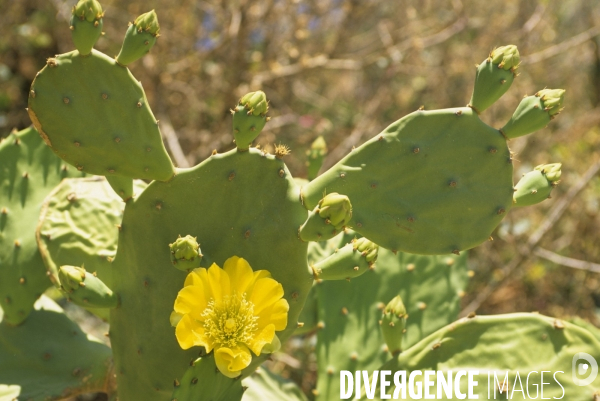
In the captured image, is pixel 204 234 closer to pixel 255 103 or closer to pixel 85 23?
pixel 255 103

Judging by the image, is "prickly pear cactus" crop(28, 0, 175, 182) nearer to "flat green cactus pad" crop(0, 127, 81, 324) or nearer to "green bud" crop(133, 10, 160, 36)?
"green bud" crop(133, 10, 160, 36)

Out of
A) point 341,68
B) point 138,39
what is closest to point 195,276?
point 138,39

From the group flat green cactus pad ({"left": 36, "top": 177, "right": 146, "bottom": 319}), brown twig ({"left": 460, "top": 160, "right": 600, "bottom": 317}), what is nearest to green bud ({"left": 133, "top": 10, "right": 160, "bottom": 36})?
flat green cactus pad ({"left": 36, "top": 177, "right": 146, "bottom": 319})

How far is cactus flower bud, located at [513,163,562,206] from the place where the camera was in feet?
4.38

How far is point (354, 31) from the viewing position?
418 centimetres

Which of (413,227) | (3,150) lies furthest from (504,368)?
(3,150)

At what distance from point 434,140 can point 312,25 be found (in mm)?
2909

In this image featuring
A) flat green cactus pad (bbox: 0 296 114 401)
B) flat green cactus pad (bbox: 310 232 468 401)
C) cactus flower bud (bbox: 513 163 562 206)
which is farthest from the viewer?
flat green cactus pad (bbox: 310 232 468 401)

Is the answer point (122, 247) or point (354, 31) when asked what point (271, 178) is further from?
point (354, 31)

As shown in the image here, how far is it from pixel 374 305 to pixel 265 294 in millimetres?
623

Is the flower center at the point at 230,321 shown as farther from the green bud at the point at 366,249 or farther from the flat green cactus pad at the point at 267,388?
the flat green cactus pad at the point at 267,388

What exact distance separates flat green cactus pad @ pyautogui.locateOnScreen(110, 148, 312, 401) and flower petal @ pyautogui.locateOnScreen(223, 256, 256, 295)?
4 cm

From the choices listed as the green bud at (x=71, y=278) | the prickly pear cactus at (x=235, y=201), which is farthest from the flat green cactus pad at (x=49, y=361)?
the green bud at (x=71, y=278)

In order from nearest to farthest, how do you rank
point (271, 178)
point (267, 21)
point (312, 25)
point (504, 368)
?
point (271, 178) < point (504, 368) < point (267, 21) < point (312, 25)
